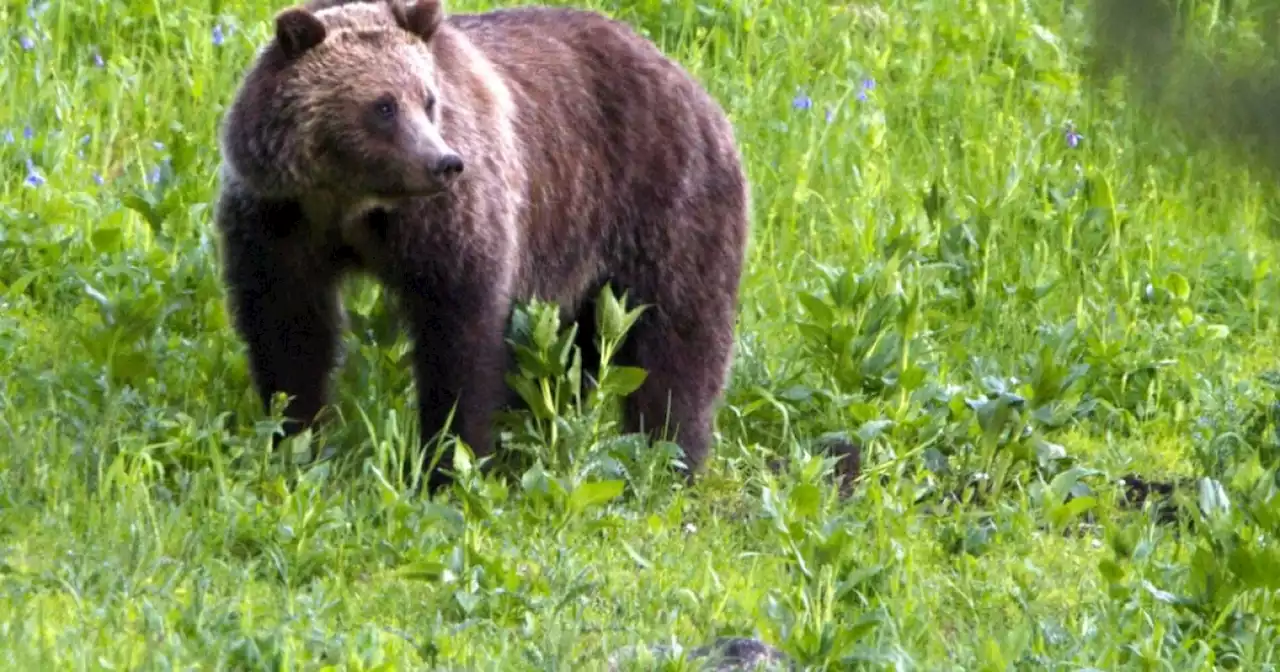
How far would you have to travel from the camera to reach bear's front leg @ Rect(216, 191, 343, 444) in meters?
5.39

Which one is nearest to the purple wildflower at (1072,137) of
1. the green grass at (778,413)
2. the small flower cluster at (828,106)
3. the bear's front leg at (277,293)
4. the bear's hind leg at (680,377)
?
the green grass at (778,413)

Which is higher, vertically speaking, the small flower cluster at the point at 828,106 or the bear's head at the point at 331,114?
the bear's head at the point at 331,114

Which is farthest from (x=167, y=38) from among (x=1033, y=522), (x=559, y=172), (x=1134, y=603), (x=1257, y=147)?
(x=1257, y=147)

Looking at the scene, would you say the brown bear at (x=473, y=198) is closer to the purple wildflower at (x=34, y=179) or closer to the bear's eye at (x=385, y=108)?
the bear's eye at (x=385, y=108)

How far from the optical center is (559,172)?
5.87m

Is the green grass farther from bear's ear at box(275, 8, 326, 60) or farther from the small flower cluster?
bear's ear at box(275, 8, 326, 60)

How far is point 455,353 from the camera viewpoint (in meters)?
5.37

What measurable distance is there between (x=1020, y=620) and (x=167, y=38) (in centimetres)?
488

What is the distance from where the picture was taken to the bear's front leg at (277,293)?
5.39 metres

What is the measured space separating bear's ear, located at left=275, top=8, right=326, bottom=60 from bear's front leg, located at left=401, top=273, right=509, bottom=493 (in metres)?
0.71

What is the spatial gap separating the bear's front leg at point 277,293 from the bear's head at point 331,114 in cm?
13

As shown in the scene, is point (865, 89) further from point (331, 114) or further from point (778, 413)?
point (331, 114)

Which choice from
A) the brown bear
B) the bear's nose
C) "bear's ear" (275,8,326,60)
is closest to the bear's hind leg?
the brown bear

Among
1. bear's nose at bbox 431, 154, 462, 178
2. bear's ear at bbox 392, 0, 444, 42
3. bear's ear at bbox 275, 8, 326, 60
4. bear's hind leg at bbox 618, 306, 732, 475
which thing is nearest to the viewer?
bear's nose at bbox 431, 154, 462, 178
